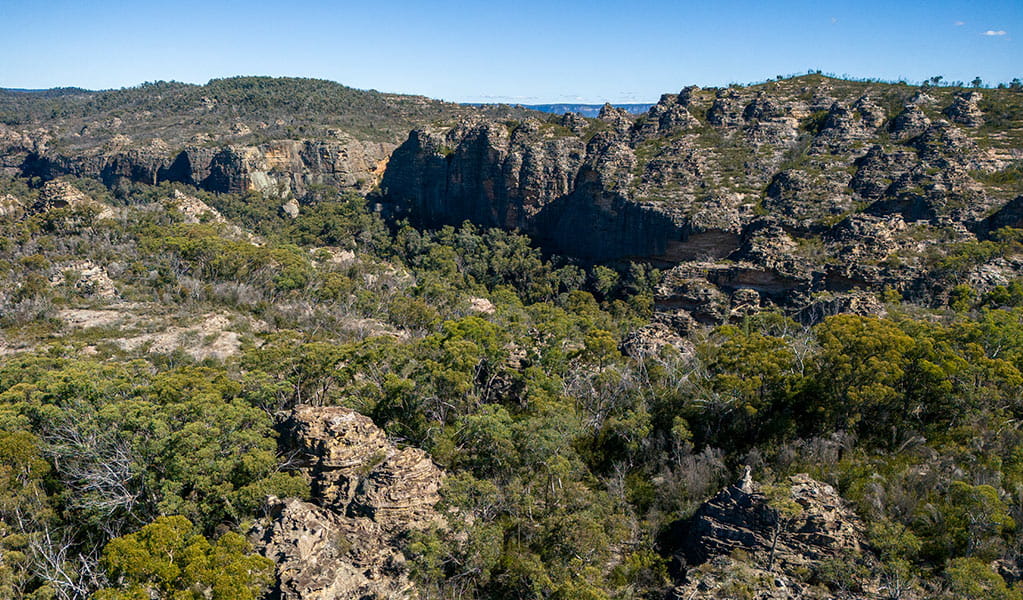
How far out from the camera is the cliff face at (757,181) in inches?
2136

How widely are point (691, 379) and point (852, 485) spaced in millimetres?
11521

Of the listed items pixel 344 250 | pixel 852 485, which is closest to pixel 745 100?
pixel 344 250

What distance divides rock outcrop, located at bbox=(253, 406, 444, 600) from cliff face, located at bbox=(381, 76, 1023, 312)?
4427cm

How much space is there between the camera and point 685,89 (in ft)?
266

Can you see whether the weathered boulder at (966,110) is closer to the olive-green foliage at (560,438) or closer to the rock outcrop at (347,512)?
the olive-green foliage at (560,438)

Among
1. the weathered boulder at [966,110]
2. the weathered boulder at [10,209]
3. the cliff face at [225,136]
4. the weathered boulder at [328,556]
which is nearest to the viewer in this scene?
the weathered boulder at [328,556]

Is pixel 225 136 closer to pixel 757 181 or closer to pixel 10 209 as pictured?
pixel 10 209

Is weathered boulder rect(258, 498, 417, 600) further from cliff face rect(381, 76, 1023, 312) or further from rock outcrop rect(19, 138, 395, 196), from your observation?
rock outcrop rect(19, 138, 395, 196)

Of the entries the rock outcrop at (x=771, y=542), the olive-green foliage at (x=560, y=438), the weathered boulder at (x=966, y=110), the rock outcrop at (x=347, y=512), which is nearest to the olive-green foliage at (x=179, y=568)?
the olive-green foliage at (x=560, y=438)

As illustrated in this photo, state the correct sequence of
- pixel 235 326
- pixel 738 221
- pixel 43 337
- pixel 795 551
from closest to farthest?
pixel 795 551 → pixel 43 337 → pixel 235 326 → pixel 738 221

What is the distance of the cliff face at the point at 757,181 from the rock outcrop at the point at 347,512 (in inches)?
1743

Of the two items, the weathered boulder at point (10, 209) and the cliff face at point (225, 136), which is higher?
the cliff face at point (225, 136)

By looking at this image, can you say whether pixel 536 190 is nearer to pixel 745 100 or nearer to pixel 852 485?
pixel 745 100

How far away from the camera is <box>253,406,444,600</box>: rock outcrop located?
16656 mm
